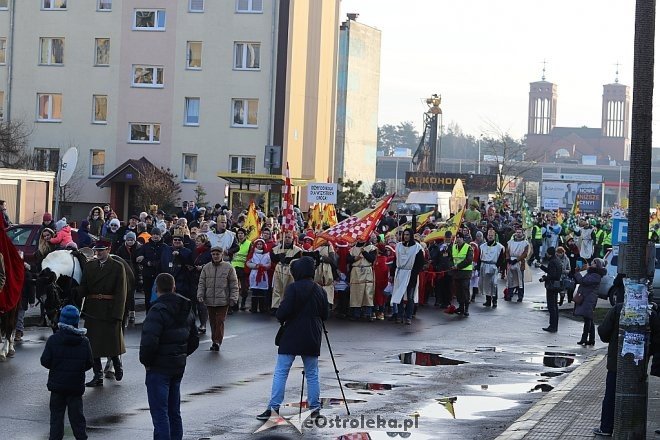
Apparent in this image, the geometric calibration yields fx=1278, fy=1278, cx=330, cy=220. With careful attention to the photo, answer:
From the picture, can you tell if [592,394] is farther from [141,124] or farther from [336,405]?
[141,124]


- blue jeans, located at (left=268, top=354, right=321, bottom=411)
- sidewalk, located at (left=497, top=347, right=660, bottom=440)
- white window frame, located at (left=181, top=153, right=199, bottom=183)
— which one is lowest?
sidewalk, located at (left=497, top=347, right=660, bottom=440)

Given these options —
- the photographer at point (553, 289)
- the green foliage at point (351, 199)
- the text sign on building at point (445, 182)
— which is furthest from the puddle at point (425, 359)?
the text sign on building at point (445, 182)

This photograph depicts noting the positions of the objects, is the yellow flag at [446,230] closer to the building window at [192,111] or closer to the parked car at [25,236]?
the parked car at [25,236]

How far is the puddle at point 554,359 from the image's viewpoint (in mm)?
19312

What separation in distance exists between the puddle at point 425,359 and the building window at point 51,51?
4314 centimetres

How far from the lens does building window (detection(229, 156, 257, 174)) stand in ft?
193

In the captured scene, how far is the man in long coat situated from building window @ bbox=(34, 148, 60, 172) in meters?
45.1

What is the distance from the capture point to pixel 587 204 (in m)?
90.6

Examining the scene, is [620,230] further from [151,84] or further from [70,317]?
[151,84]

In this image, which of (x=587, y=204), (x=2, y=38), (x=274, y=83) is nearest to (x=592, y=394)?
(x=274, y=83)

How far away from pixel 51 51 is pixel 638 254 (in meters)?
51.3

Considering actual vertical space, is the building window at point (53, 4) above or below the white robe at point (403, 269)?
above

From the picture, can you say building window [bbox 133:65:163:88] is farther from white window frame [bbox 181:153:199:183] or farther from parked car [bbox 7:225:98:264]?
parked car [bbox 7:225:98:264]

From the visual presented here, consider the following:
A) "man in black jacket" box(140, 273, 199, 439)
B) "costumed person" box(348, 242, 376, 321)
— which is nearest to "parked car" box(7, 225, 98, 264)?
"costumed person" box(348, 242, 376, 321)
